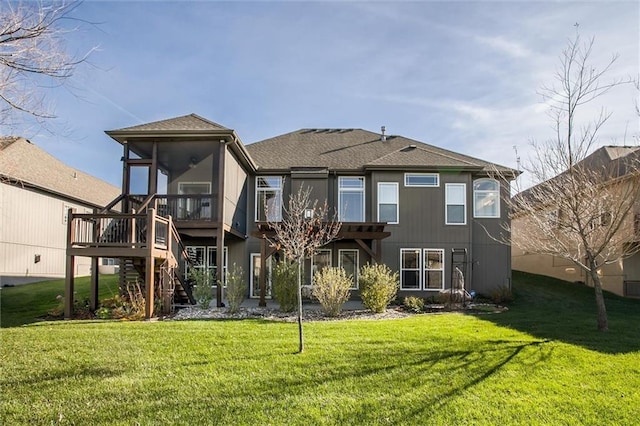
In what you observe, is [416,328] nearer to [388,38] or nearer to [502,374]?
[502,374]

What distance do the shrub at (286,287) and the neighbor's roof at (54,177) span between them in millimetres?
11325

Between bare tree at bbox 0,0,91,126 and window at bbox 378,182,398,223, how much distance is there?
11891mm

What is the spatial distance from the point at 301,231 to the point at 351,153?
9.68 meters

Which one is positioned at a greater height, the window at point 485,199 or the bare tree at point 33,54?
the bare tree at point 33,54

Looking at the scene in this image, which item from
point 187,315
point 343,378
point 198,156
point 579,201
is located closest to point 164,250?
point 187,315

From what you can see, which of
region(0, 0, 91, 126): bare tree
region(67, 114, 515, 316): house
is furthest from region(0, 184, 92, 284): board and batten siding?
region(0, 0, 91, 126): bare tree

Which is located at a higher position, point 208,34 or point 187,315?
point 208,34

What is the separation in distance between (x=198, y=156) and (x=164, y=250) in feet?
13.6

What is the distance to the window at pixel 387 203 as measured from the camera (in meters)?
16.4

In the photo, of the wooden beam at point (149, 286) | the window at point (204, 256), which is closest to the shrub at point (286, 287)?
the wooden beam at point (149, 286)

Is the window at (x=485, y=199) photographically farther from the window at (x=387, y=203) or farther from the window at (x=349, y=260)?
the window at (x=349, y=260)

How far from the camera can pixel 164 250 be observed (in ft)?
36.9

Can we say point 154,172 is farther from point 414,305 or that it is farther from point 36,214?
point 36,214

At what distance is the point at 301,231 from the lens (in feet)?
29.8
